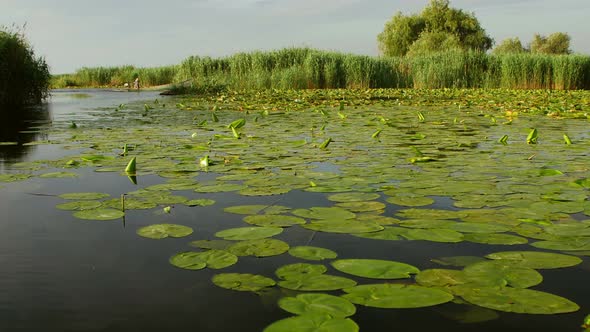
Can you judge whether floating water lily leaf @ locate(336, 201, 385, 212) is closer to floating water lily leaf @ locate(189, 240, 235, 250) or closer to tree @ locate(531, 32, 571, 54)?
floating water lily leaf @ locate(189, 240, 235, 250)

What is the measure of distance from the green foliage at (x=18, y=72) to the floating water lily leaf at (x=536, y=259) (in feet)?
37.7

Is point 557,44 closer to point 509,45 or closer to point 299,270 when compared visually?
point 509,45

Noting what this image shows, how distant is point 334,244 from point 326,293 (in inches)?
18.5

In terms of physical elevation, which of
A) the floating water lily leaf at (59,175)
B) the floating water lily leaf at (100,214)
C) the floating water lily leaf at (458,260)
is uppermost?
the floating water lily leaf at (59,175)

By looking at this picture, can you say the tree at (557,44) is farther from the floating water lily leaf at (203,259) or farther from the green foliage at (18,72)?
the floating water lily leaf at (203,259)

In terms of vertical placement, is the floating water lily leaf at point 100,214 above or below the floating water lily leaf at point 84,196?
below

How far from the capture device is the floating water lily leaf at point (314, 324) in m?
1.12

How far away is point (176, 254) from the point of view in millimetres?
1738

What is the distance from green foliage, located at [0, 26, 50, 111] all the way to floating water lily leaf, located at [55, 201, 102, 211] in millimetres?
9806

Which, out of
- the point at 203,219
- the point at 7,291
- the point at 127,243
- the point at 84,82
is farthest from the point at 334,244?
the point at 84,82

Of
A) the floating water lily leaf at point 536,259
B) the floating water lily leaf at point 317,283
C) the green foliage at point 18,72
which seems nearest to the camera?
the floating water lily leaf at point 317,283

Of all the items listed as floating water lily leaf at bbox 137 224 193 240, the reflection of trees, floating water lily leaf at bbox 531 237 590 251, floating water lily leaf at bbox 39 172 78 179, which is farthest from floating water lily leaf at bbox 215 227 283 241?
the reflection of trees

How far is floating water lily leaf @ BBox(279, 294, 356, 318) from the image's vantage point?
1219 mm

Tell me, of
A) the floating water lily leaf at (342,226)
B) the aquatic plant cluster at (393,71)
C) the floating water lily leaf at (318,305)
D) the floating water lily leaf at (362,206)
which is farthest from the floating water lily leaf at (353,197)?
the aquatic plant cluster at (393,71)
